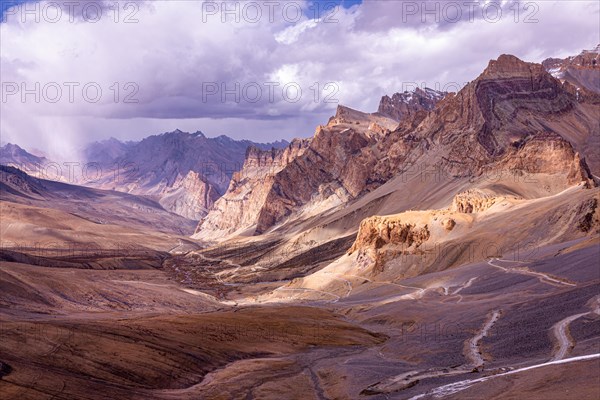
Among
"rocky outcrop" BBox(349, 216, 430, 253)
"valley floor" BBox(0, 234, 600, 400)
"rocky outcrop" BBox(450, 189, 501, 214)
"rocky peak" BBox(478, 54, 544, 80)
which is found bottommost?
"valley floor" BBox(0, 234, 600, 400)

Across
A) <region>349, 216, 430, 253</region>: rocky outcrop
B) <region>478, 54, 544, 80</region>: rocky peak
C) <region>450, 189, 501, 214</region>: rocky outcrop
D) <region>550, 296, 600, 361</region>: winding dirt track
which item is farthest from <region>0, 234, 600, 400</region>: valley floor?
<region>478, 54, 544, 80</region>: rocky peak

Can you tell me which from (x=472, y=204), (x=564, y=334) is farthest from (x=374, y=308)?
(x=472, y=204)

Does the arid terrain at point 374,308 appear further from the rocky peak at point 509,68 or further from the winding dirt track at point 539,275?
the rocky peak at point 509,68

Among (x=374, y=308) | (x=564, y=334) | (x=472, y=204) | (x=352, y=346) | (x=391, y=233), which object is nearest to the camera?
(x=564, y=334)

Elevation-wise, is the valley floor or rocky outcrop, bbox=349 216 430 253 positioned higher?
rocky outcrop, bbox=349 216 430 253

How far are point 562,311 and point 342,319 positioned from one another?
28139 mm

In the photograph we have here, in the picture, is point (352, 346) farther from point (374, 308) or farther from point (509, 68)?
point (509, 68)

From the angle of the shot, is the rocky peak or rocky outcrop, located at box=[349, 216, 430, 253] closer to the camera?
rocky outcrop, located at box=[349, 216, 430, 253]

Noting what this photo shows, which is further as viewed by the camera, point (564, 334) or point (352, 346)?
point (352, 346)

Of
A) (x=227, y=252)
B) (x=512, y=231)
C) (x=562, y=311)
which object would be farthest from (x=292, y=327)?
(x=227, y=252)

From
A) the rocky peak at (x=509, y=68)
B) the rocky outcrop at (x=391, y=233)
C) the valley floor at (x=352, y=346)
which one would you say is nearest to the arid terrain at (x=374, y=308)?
the valley floor at (x=352, y=346)

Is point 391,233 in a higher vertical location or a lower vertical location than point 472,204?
lower

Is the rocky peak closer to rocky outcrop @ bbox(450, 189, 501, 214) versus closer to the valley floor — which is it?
rocky outcrop @ bbox(450, 189, 501, 214)

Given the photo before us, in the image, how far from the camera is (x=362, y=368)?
131 feet
